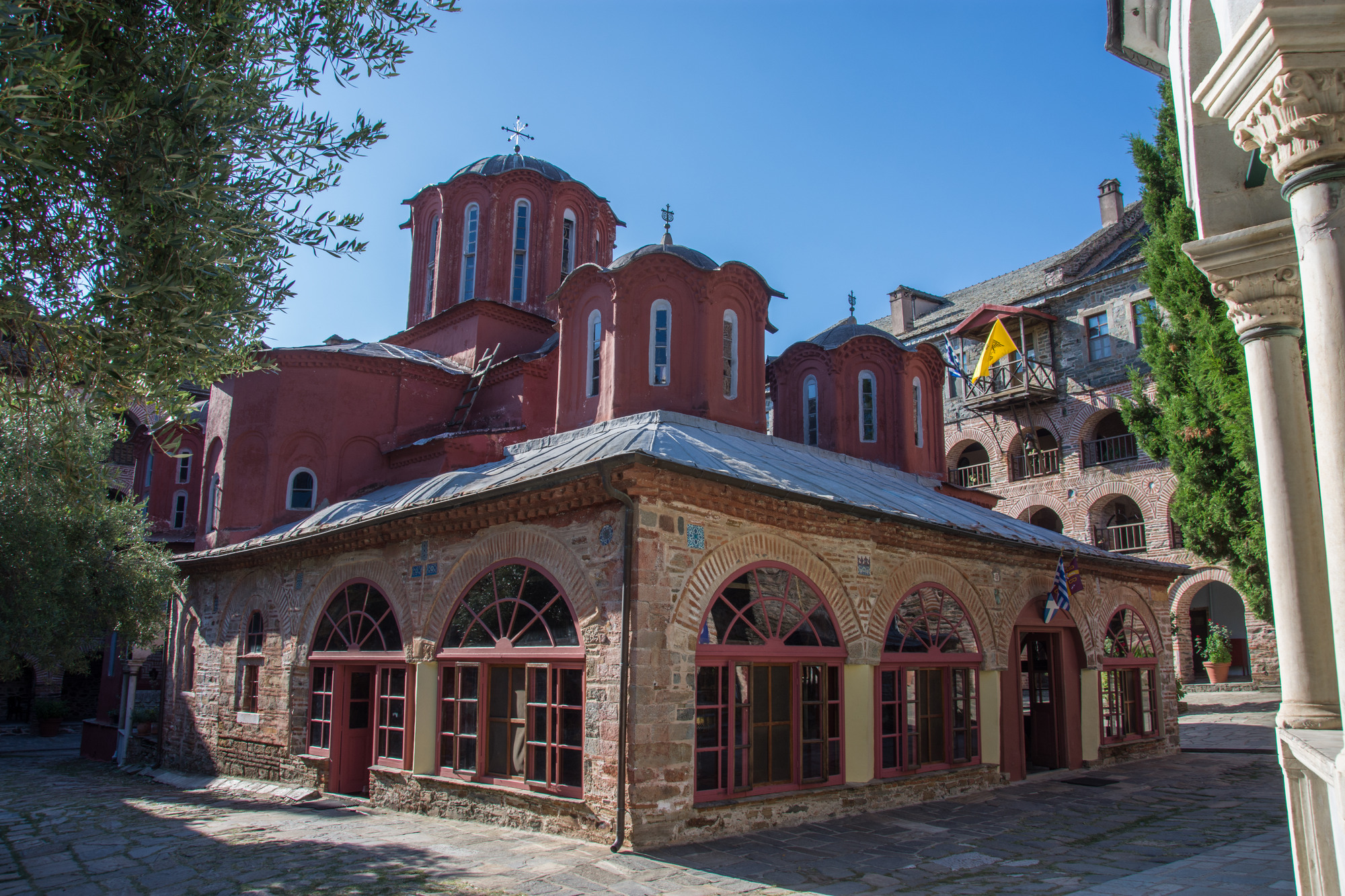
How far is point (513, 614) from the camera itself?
Answer: 8.50 m

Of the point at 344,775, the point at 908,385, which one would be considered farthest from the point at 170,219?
the point at 908,385

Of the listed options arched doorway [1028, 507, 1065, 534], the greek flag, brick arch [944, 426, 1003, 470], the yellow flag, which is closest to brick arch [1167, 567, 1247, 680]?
arched doorway [1028, 507, 1065, 534]

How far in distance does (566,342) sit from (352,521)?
4.08 meters

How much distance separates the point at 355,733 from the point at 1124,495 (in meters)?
19.3

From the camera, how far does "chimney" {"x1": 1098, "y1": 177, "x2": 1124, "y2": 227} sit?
2570 centimetres

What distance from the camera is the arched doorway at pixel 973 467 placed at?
2636 centimetres

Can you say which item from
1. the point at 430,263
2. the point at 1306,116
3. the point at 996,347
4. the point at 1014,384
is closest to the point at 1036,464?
the point at 1014,384

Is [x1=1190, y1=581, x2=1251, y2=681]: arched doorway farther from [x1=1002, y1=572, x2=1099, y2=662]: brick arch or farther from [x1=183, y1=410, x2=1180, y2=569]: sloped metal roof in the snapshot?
[x1=1002, y1=572, x2=1099, y2=662]: brick arch

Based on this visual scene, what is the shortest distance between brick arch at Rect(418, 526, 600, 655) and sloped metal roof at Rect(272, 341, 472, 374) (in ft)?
21.7

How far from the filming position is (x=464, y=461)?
12945mm

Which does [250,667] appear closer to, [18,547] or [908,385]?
[18,547]

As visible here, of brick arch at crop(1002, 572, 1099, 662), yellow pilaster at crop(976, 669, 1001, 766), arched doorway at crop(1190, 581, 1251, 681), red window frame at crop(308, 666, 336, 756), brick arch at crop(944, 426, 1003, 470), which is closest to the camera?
yellow pilaster at crop(976, 669, 1001, 766)

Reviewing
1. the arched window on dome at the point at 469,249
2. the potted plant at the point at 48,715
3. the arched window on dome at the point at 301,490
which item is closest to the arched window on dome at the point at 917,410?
the arched window on dome at the point at 469,249

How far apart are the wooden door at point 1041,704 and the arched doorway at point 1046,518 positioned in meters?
12.7
